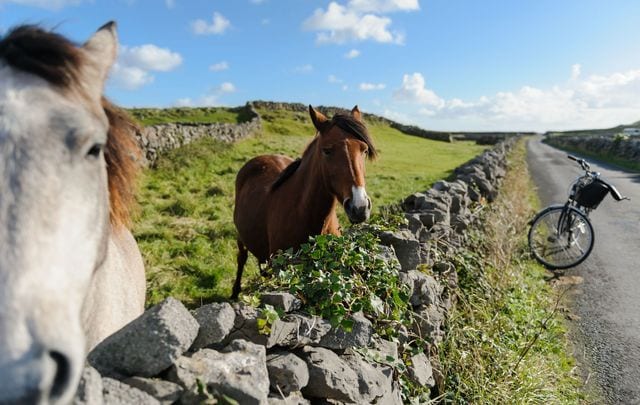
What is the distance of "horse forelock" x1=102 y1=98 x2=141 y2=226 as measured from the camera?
2232mm

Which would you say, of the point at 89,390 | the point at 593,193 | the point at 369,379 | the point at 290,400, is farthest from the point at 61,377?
the point at 593,193

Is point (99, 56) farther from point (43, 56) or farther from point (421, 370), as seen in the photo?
point (421, 370)

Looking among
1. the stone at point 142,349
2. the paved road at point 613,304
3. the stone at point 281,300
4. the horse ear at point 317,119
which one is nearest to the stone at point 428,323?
the stone at point 281,300

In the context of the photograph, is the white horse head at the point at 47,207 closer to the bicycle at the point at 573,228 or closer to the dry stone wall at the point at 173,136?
the dry stone wall at the point at 173,136

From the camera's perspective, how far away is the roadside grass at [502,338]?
11.9ft

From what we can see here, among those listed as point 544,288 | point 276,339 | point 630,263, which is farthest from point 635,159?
point 276,339

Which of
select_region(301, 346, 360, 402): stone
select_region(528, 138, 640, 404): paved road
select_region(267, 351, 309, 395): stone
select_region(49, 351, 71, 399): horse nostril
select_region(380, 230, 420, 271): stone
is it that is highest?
select_region(49, 351, 71, 399): horse nostril

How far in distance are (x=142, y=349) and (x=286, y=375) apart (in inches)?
30.5

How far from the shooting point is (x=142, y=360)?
1.70 m

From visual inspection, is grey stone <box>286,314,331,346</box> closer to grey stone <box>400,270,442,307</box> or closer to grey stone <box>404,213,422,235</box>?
grey stone <box>400,270,442,307</box>

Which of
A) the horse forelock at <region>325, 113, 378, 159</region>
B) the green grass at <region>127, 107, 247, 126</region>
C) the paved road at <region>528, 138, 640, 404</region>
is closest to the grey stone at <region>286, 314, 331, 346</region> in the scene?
the horse forelock at <region>325, 113, 378, 159</region>

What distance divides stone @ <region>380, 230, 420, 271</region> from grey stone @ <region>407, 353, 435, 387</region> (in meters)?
0.87

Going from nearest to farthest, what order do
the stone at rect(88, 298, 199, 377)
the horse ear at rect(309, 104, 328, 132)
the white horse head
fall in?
1. the white horse head
2. the stone at rect(88, 298, 199, 377)
3. the horse ear at rect(309, 104, 328, 132)

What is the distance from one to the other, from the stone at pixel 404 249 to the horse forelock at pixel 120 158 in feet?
8.27
